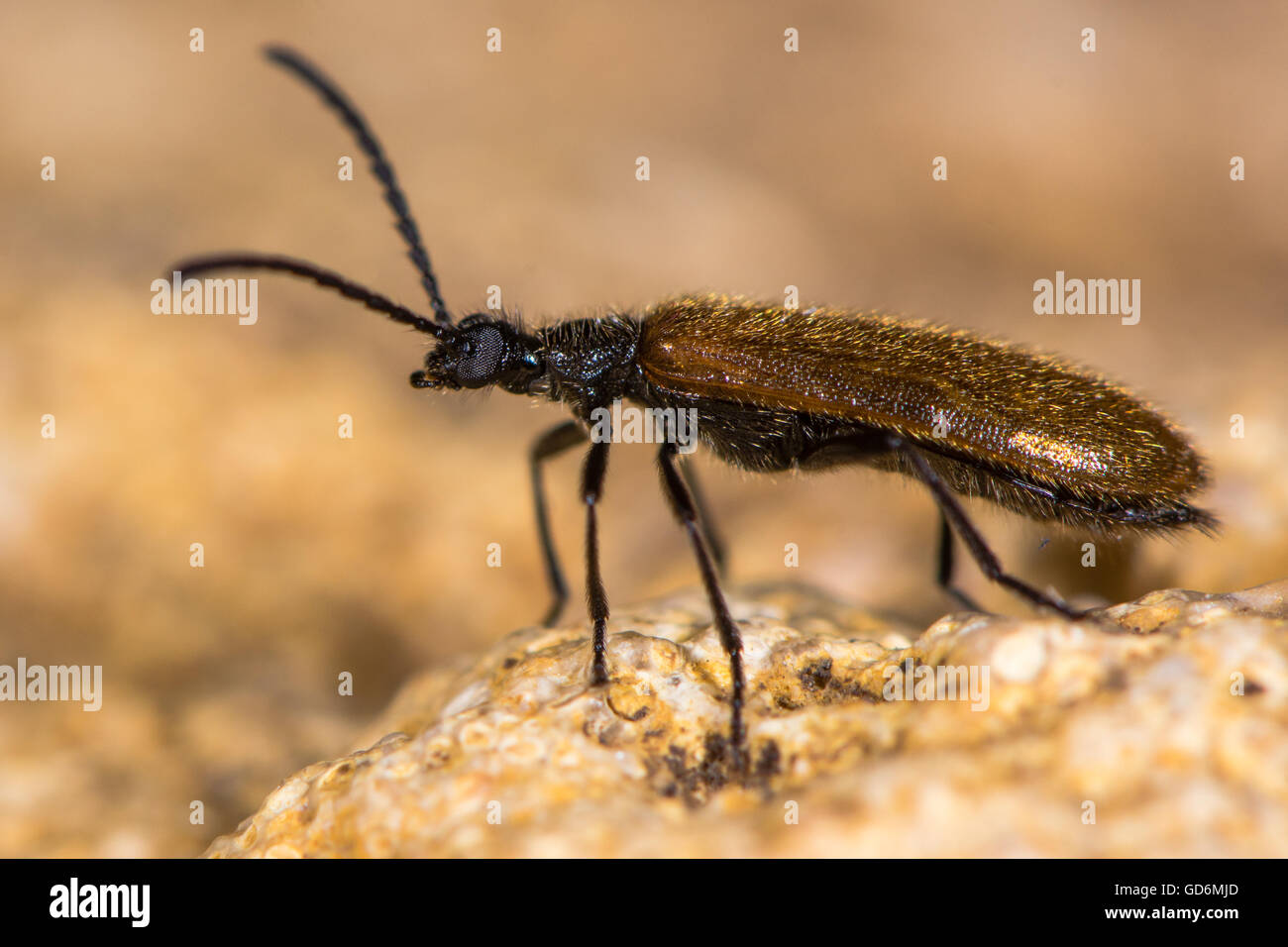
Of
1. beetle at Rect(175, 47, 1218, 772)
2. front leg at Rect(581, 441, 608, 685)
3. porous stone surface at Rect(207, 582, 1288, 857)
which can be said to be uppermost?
beetle at Rect(175, 47, 1218, 772)

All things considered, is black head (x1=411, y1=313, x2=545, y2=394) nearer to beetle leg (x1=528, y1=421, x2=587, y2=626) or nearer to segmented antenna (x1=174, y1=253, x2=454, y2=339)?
segmented antenna (x1=174, y1=253, x2=454, y2=339)

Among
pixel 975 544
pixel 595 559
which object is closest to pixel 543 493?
pixel 595 559

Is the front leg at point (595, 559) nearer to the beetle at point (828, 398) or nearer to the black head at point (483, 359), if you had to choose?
Answer: the beetle at point (828, 398)

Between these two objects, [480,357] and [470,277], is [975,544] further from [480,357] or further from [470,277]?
[470,277]

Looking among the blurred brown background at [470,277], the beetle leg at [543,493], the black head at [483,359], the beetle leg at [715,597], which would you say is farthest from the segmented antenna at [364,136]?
the blurred brown background at [470,277]

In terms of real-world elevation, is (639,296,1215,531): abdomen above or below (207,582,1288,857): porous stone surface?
above

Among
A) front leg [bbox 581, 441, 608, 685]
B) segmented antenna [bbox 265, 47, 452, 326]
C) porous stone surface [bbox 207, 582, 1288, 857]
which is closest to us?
porous stone surface [bbox 207, 582, 1288, 857]

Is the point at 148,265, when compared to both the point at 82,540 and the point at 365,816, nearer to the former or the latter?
the point at 82,540

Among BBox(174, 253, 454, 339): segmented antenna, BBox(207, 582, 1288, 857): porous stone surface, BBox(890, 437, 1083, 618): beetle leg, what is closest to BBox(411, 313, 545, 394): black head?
BBox(174, 253, 454, 339): segmented antenna
